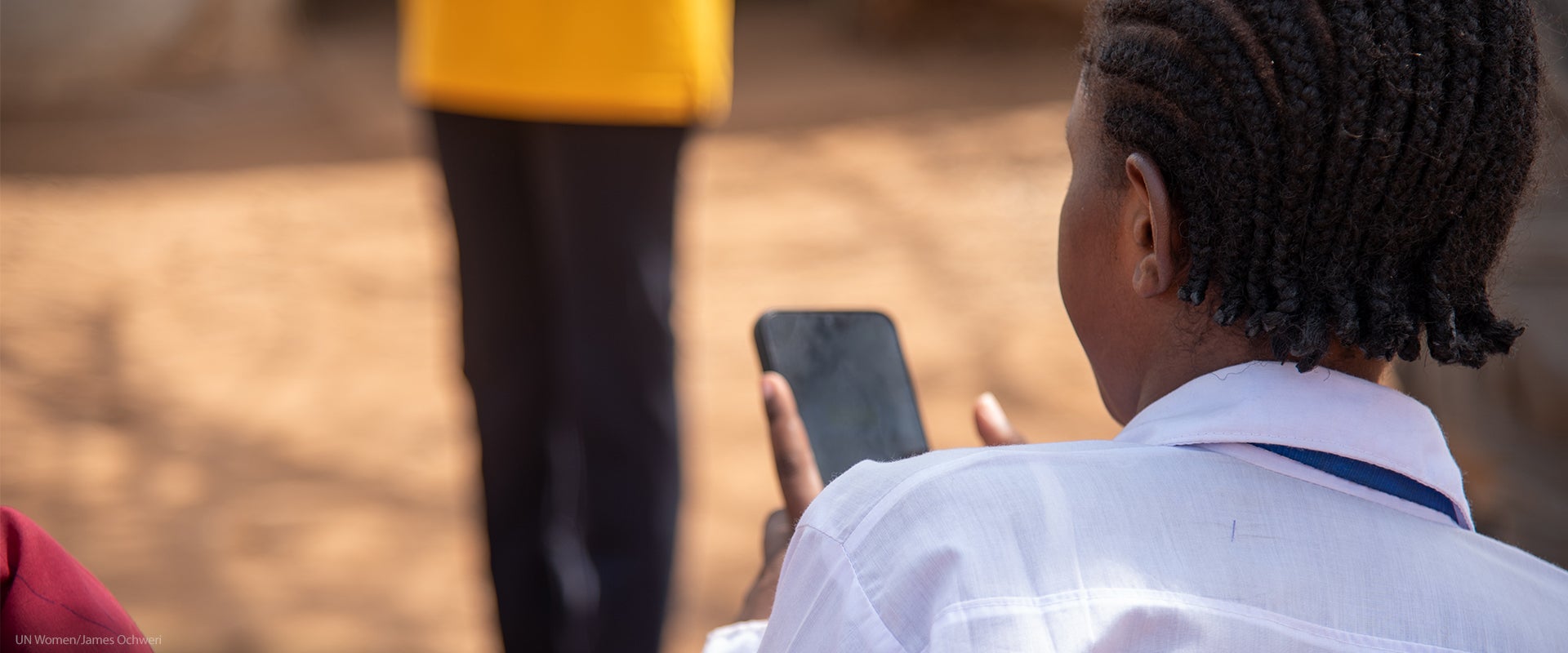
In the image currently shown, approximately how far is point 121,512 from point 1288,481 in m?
2.87

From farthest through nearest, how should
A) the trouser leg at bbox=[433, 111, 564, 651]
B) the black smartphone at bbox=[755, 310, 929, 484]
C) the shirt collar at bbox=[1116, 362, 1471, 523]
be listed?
the trouser leg at bbox=[433, 111, 564, 651] → the black smartphone at bbox=[755, 310, 929, 484] → the shirt collar at bbox=[1116, 362, 1471, 523]

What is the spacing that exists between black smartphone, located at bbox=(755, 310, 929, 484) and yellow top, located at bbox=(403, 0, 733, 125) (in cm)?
55

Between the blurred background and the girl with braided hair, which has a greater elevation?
the girl with braided hair

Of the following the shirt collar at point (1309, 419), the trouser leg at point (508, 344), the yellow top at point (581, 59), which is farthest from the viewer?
the trouser leg at point (508, 344)

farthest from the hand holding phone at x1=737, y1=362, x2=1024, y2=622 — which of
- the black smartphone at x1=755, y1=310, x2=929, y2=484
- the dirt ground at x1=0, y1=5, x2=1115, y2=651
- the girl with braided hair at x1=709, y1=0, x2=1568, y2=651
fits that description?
the dirt ground at x1=0, y1=5, x2=1115, y2=651

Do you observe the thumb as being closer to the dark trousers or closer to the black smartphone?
the black smartphone

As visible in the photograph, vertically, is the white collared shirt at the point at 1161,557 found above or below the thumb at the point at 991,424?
above

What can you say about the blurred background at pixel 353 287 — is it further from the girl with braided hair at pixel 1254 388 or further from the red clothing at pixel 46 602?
the red clothing at pixel 46 602

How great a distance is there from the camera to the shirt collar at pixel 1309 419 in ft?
2.92

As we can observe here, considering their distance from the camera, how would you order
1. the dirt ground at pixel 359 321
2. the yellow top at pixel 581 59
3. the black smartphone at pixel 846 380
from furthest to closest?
the dirt ground at pixel 359 321, the yellow top at pixel 581 59, the black smartphone at pixel 846 380

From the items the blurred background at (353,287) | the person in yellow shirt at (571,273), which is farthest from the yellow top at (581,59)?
the blurred background at (353,287)

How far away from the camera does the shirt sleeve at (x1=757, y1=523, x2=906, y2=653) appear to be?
80 centimetres

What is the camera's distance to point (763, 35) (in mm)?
8188

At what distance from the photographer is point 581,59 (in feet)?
6.05
